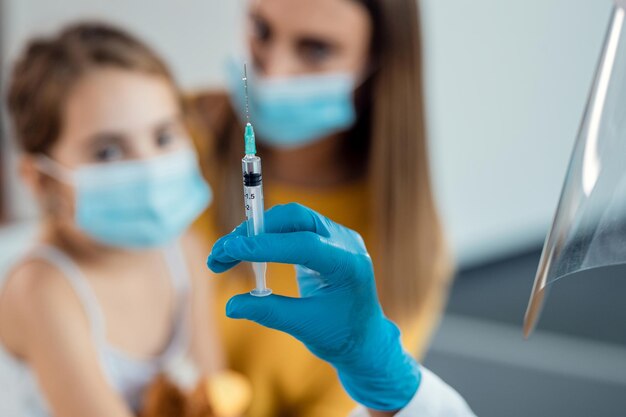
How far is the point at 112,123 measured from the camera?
111 centimetres

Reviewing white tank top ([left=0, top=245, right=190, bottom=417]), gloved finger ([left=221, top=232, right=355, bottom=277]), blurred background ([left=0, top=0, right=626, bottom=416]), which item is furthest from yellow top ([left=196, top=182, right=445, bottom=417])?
blurred background ([left=0, top=0, right=626, bottom=416])

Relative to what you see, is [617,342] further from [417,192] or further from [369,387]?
[369,387]

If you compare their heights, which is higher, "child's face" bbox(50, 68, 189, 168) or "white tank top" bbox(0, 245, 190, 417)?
"child's face" bbox(50, 68, 189, 168)

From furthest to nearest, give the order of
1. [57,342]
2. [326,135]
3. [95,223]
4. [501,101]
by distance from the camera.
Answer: [501,101]
[326,135]
[95,223]
[57,342]

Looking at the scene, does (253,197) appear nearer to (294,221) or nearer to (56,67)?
(294,221)

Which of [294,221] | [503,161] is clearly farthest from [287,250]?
[503,161]

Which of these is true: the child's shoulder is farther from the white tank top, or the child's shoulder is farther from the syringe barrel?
the syringe barrel

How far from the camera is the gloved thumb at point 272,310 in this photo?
2.15 feet

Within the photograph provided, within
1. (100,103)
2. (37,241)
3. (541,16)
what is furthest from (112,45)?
(541,16)

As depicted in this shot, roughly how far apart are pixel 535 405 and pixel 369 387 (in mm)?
1656

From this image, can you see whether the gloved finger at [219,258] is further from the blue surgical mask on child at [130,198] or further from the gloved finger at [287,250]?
the blue surgical mask on child at [130,198]

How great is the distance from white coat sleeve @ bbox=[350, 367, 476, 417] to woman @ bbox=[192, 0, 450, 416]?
2.06 ft

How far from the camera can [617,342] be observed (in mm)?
2918

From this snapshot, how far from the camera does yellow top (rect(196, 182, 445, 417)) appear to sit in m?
1.40
